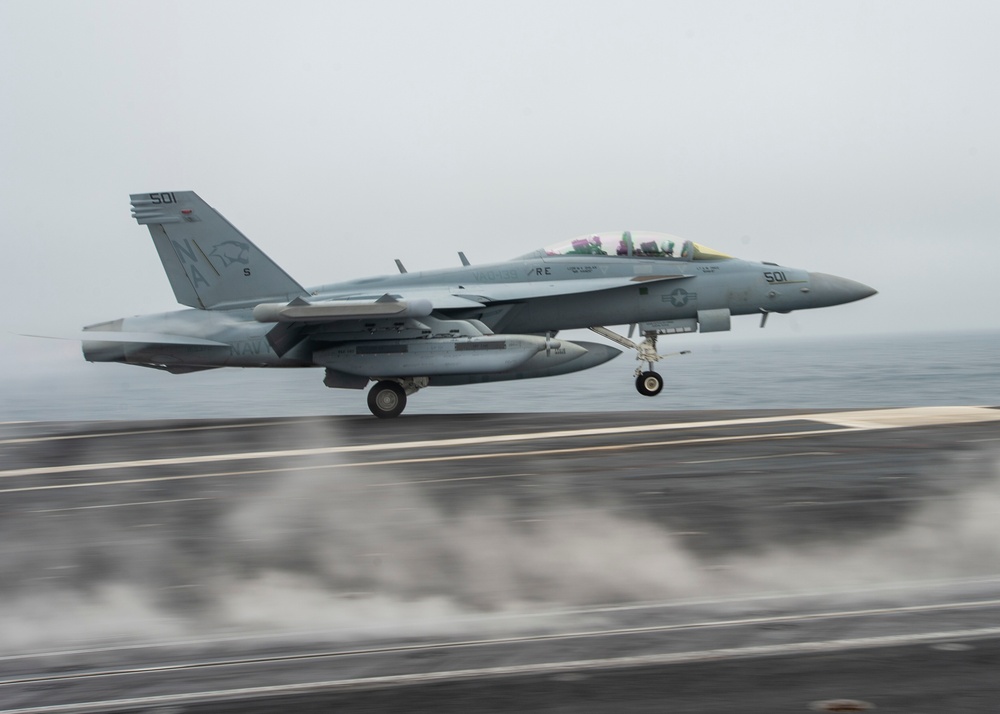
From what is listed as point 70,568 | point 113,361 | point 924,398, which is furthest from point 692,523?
point 924,398

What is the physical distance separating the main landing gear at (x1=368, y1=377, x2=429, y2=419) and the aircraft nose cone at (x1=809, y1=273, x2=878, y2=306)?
8496 millimetres

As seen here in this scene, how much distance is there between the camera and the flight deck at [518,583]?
4359 millimetres

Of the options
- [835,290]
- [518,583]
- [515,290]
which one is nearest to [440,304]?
[515,290]

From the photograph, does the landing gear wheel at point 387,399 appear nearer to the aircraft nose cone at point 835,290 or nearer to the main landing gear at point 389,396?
the main landing gear at point 389,396

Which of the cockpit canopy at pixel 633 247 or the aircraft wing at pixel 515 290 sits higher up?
the cockpit canopy at pixel 633 247

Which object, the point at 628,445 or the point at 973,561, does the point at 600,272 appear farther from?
the point at 973,561

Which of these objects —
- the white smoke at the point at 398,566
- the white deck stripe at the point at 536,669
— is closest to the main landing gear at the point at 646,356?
the white smoke at the point at 398,566

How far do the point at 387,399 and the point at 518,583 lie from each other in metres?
13.5

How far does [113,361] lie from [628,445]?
11.2 metres

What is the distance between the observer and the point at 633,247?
20.3 meters

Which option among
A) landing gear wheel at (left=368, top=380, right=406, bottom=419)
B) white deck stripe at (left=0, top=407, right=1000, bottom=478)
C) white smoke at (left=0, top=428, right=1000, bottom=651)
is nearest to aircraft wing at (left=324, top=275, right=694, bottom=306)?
landing gear wheel at (left=368, top=380, right=406, bottom=419)

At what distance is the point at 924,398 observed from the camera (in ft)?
139

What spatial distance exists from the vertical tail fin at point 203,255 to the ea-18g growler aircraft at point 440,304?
21mm

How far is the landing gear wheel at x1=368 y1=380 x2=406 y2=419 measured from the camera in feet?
63.9
